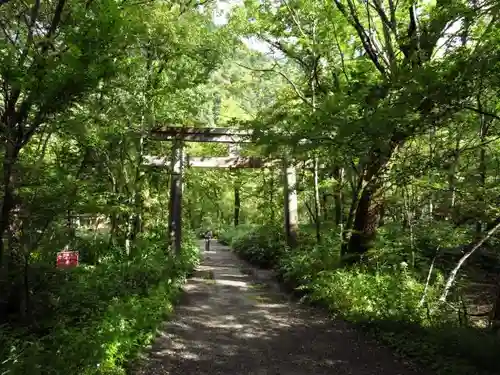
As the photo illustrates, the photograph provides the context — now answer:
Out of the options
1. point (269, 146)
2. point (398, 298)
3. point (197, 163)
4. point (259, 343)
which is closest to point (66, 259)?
point (259, 343)

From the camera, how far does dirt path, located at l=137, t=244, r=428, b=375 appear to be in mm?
5035

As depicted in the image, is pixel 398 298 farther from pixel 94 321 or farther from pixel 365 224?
pixel 94 321

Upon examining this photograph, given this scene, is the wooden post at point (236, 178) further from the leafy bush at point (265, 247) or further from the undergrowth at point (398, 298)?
the undergrowth at point (398, 298)

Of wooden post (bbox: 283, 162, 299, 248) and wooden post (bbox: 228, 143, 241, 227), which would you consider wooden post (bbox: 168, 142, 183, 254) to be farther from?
wooden post (bbox: 283, 162, 299, 248)

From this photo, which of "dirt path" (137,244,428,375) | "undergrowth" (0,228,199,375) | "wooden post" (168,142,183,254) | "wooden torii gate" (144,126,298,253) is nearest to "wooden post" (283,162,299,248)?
"wooden torii gate" (144,126,298,253)

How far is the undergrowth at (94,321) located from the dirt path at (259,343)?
39 cm

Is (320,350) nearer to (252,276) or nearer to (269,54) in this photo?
(252,276)

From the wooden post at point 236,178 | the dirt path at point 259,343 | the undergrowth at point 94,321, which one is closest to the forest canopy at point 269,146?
the undergrowth at point 94,321

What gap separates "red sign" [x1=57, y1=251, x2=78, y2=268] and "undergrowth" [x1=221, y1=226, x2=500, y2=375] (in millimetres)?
4547

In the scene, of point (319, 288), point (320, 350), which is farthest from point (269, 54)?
point (320, 350)

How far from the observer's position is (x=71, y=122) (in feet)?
16.3

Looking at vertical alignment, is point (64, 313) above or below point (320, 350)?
above

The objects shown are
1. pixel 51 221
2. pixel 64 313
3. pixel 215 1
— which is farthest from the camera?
pixel 215 1

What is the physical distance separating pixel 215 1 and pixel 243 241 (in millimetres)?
10499
